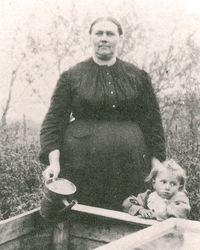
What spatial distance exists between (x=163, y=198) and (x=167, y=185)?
90mm

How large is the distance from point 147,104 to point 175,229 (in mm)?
1109

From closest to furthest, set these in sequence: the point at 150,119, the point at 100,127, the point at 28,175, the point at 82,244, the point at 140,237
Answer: the point at 140,237 < the point at 82,244 < the point at 100,127 < the point at 150,119 < the point at 28,175

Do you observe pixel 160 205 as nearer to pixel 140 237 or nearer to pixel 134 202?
pixel 134 202

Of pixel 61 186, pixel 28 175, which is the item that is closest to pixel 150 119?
pixel 61 186

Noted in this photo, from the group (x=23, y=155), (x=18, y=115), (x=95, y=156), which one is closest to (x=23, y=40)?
(x=18, y=115)

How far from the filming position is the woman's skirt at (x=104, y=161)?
112 inches

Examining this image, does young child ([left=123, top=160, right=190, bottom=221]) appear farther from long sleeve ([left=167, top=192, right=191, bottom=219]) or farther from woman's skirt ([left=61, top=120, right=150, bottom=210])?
woman's skirt ([left=61, top=120, right=150, bottom=210])

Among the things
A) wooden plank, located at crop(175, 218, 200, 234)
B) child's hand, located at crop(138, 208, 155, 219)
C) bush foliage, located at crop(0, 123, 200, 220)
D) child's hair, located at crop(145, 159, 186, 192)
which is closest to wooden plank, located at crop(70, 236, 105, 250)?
child's hand, located at crop(138, 208, 155, 219)

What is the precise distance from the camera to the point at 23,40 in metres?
6.14

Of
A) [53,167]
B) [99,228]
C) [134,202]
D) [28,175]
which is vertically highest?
[53,167]

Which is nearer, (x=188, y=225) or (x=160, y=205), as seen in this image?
(x=188, y=225)

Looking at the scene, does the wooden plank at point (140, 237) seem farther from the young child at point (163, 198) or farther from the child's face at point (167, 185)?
the child's face at point (167, 185)

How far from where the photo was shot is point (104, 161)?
112 inches

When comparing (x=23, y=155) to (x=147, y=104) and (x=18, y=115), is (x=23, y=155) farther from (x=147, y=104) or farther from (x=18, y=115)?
(x=147, y=104)
